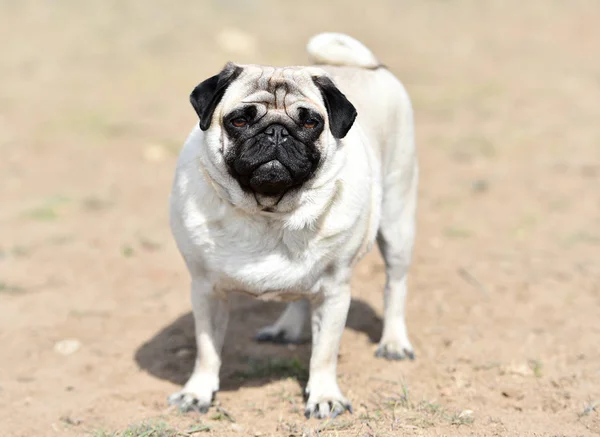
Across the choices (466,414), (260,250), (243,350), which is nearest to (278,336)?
(243,350)

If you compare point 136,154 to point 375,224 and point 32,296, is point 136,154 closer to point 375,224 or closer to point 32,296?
point 32,296

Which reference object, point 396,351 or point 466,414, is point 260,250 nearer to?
point 466,414

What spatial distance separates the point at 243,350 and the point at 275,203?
1598 millimetres

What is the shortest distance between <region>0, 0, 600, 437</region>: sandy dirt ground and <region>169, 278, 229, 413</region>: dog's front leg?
106 millimetres

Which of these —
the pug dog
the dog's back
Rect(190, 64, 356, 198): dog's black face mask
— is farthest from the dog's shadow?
Rect(190, 64, 356, 198): dog's black face mask

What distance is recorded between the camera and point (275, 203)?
3816 mm

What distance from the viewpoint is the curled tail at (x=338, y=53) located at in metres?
4.89

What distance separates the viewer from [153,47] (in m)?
13.5

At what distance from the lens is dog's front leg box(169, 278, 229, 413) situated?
13.8 feet

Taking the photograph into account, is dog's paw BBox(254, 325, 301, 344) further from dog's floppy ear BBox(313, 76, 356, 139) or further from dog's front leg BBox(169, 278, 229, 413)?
dog's floppy ear BBox(313, 76, 356, 139)

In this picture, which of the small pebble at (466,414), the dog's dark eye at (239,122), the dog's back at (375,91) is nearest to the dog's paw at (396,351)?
the small pebble at (466,414)

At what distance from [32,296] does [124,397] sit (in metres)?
1.72

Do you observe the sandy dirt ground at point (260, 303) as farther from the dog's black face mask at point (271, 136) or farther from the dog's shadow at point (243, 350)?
the dog's black face mask at point (271, 136)

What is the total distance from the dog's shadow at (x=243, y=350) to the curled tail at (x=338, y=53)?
1766mm
